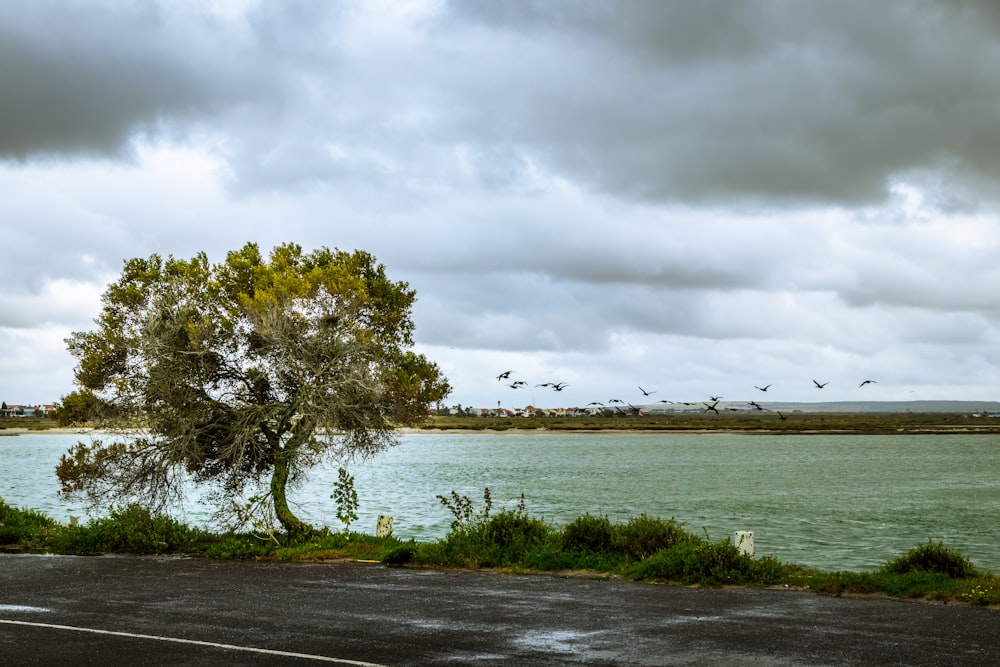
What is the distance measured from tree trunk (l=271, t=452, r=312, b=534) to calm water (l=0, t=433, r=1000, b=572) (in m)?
4.57

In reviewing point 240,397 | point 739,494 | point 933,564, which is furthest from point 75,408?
point 739,494

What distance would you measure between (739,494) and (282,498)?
47.0 metres

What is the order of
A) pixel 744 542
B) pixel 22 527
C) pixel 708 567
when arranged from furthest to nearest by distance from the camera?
pixel 22 527 < pixel 744 542 < pixel 708 567

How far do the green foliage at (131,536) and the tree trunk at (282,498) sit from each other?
1862mm

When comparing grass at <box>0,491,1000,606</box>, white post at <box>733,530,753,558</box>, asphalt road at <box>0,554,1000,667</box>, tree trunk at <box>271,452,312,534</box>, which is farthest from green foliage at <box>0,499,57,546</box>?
white post at <box>733,530,753,558</box>

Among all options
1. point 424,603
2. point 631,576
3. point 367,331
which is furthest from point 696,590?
point 367,331

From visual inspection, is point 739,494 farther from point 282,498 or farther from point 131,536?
point 131,536

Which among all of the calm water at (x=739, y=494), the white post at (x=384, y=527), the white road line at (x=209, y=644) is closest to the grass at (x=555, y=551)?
the white post at (x=384, y=527)

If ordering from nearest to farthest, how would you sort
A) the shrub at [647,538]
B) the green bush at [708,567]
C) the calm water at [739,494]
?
the green bush at [708,567] → the shrub at [647,538] → the calm water at [739,494]

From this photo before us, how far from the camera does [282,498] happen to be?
22734mm

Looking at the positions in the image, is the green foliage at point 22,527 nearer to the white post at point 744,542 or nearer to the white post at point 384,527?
the white post at point 384,527

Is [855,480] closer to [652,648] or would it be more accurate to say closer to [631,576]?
[631,576]

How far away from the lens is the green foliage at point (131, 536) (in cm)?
2198

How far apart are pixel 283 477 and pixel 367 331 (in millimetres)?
4543
